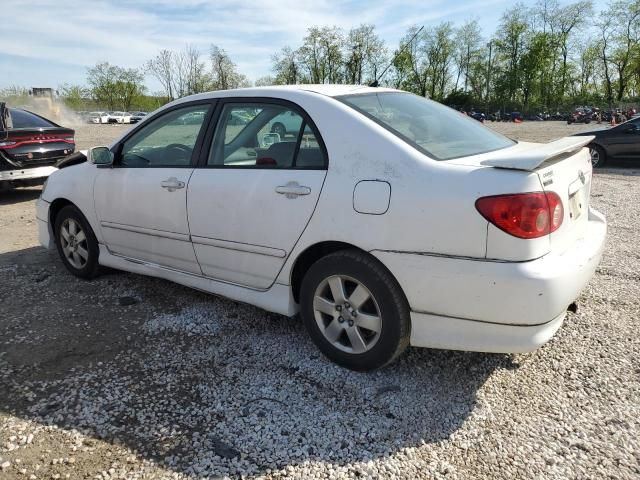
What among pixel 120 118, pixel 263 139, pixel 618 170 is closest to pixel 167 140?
pixel 263 139

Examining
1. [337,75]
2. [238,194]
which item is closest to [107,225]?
[238,194]

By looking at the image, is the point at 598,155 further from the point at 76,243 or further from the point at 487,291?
the point at 76,243

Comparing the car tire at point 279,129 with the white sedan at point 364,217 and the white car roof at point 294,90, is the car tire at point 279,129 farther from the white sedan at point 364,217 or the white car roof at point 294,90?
the white car roof at point 294,90

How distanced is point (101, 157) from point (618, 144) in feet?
37.5

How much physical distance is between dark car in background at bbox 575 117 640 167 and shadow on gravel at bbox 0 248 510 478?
416 inches

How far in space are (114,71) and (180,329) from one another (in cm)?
7440

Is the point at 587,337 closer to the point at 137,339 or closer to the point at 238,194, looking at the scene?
the point at 238,194

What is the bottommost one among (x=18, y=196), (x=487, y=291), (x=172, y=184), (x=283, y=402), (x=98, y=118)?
(x=283, y=402)

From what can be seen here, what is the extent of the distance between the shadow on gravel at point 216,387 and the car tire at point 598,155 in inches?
415

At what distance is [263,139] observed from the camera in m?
3.24

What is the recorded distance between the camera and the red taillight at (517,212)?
2293mm

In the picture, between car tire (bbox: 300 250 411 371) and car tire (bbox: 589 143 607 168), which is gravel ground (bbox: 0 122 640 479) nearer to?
car tire (bbox: 300 250 411 371)

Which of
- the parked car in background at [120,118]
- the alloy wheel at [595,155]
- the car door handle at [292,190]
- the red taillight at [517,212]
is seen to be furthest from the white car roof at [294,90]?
the parked car in background at [120,118]

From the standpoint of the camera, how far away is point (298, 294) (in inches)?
123
